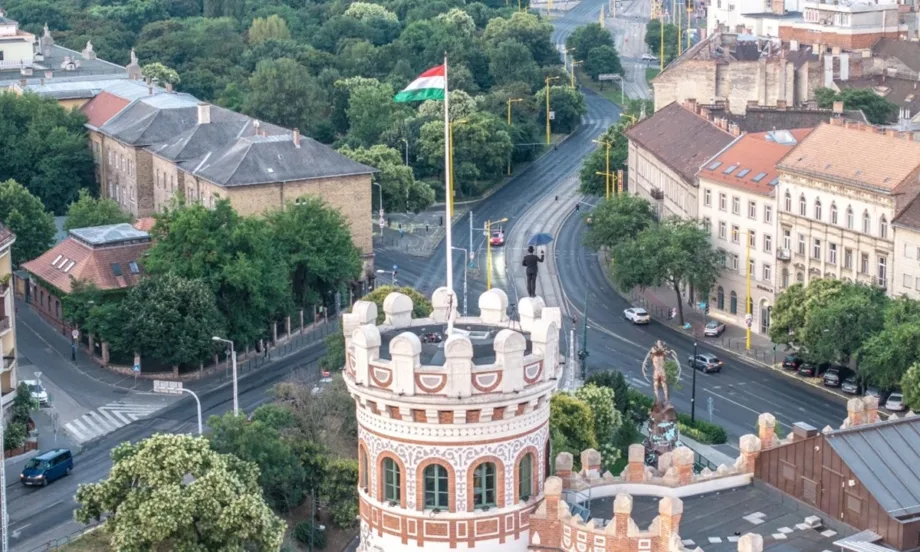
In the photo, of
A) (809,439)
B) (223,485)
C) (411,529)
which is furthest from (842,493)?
(223,485)

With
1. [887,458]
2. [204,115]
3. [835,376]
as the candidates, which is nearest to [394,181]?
[204,115]

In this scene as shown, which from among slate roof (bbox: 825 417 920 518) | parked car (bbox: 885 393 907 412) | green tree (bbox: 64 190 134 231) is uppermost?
slate roof (bbox: 825 417 920 518)

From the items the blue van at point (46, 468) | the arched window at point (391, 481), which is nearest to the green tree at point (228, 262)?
the blue van at point (46, 468)

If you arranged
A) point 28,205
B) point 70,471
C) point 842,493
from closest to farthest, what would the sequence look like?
point 842,493, point 70,471, point 28,205

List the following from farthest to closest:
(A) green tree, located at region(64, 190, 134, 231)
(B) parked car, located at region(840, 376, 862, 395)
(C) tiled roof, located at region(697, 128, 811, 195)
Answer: (A) green tree, located at region(64, 190, 134, 231) < (C) tiled roof, located at region(697, 128, 811, 195) < (B) parked car, located at region(840, 376, 862, 395)

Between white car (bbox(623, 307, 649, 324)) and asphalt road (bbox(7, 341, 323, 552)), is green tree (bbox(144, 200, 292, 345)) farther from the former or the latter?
white car (bbox(623, 307, 649, 324))

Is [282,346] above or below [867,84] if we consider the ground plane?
below

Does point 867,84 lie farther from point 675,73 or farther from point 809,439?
point 809,439

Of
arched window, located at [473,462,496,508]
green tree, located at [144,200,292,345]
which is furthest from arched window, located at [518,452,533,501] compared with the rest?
green tree, located at [144,200,292,345]
